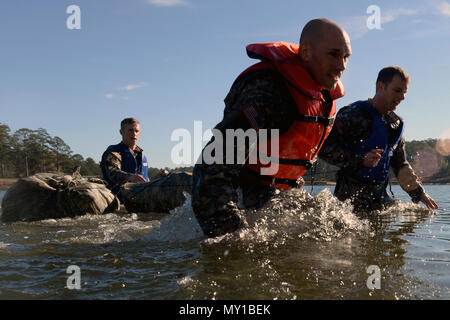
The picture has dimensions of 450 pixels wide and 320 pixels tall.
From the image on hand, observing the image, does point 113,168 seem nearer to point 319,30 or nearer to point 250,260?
point 319,30

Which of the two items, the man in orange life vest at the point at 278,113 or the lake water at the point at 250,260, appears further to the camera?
the man in orange life vest at the point at 278,113

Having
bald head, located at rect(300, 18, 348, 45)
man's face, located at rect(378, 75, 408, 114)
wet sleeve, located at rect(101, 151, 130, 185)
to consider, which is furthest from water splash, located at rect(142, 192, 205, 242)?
wet sleeve, located at rect(101, 151, 130, 185)

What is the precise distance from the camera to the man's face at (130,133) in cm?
899

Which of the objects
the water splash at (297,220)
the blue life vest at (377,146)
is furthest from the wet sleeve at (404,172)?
the water splash at (297,220)

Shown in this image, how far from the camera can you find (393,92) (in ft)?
19.1

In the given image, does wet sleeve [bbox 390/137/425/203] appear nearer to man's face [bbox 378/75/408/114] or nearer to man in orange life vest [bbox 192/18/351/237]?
man's face [bbox 378/75/408/114]

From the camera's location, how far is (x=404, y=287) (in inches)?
84.0

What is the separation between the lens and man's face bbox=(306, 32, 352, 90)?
321 cm

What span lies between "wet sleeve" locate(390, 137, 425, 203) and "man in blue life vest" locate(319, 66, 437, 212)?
3 centimetres

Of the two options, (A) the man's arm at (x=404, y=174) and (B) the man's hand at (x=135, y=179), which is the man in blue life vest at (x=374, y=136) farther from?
(B) the man's hand at (x=135, y=179)

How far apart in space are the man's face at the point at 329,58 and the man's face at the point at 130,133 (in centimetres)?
628
